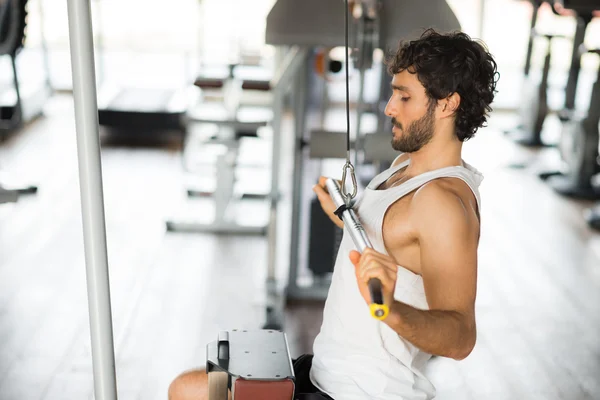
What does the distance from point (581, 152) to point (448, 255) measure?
3.68 m

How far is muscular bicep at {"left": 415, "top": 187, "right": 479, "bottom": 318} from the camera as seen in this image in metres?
1.39

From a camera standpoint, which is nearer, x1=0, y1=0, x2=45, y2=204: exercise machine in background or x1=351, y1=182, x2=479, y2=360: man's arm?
x1=351, y1=182, x2=479, y2=360: man's arm

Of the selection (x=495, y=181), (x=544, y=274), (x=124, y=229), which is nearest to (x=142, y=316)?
(x=124, y=229)

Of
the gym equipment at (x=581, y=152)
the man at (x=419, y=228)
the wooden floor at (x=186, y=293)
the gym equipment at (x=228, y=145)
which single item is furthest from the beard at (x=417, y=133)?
the gym equipment at (x=581, y=152)

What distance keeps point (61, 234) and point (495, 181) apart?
2.72m

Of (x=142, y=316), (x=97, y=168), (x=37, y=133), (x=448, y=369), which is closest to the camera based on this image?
(x=97, y=168)

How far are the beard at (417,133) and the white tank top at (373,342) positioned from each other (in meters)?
0.06

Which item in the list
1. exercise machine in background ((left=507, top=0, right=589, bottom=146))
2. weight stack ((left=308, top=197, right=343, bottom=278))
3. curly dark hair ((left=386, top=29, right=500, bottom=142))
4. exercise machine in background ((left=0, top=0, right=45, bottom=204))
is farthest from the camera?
exercise machine in background ((left=507, top=0, right=589, bottom=146))

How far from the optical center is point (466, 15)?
23.2ft

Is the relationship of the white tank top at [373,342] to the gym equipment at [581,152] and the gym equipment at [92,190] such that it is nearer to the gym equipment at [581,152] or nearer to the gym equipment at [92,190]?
the gym equipment at [92,190]

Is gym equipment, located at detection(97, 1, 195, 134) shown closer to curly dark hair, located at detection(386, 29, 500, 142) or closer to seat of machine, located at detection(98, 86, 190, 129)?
seat of machine, located at detection(98, 86, 190, 129)

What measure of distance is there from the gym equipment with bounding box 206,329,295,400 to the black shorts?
0.28 ft

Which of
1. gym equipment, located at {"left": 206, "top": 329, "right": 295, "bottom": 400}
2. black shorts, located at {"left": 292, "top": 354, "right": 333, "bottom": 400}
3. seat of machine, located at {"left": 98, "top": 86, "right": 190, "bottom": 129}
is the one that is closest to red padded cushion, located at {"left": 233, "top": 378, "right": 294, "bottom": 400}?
gym equipment, located at {"left": 206, "top": 329, "right": 295, "bottom": 400}

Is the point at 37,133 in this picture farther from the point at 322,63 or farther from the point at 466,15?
the point at 466,15
